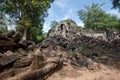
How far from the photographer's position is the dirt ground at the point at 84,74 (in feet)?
39.4

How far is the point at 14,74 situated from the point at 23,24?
17.2 metres

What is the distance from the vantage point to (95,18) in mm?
63031

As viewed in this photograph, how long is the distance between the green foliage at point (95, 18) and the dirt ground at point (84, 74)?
47.3 metres

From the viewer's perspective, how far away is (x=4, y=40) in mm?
12594

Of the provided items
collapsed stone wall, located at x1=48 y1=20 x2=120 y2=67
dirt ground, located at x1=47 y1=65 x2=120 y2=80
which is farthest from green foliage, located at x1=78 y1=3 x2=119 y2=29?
dirt ground, located at x1=47 y1=65 x2=120 y2=80

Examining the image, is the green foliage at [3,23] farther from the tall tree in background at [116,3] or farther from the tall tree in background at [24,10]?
the tall tree in background at [116,3]

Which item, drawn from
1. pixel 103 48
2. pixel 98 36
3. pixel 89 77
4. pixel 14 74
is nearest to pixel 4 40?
pixel 14 74

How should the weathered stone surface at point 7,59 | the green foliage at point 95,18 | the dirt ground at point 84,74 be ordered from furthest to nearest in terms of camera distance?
the green foliage at point 95,18, the dirt ground at point 84,74, the weathered stone surface at point 7,59

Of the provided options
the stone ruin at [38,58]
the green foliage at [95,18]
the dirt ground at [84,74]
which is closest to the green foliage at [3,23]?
the stone ruin at [38,58]

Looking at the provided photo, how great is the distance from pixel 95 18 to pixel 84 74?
172 ft

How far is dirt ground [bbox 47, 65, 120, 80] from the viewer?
12023mm

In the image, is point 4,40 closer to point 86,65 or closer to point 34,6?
point 86,65

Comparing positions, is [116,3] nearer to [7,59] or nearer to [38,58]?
[38,58]

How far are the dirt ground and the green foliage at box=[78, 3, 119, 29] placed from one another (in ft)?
155
